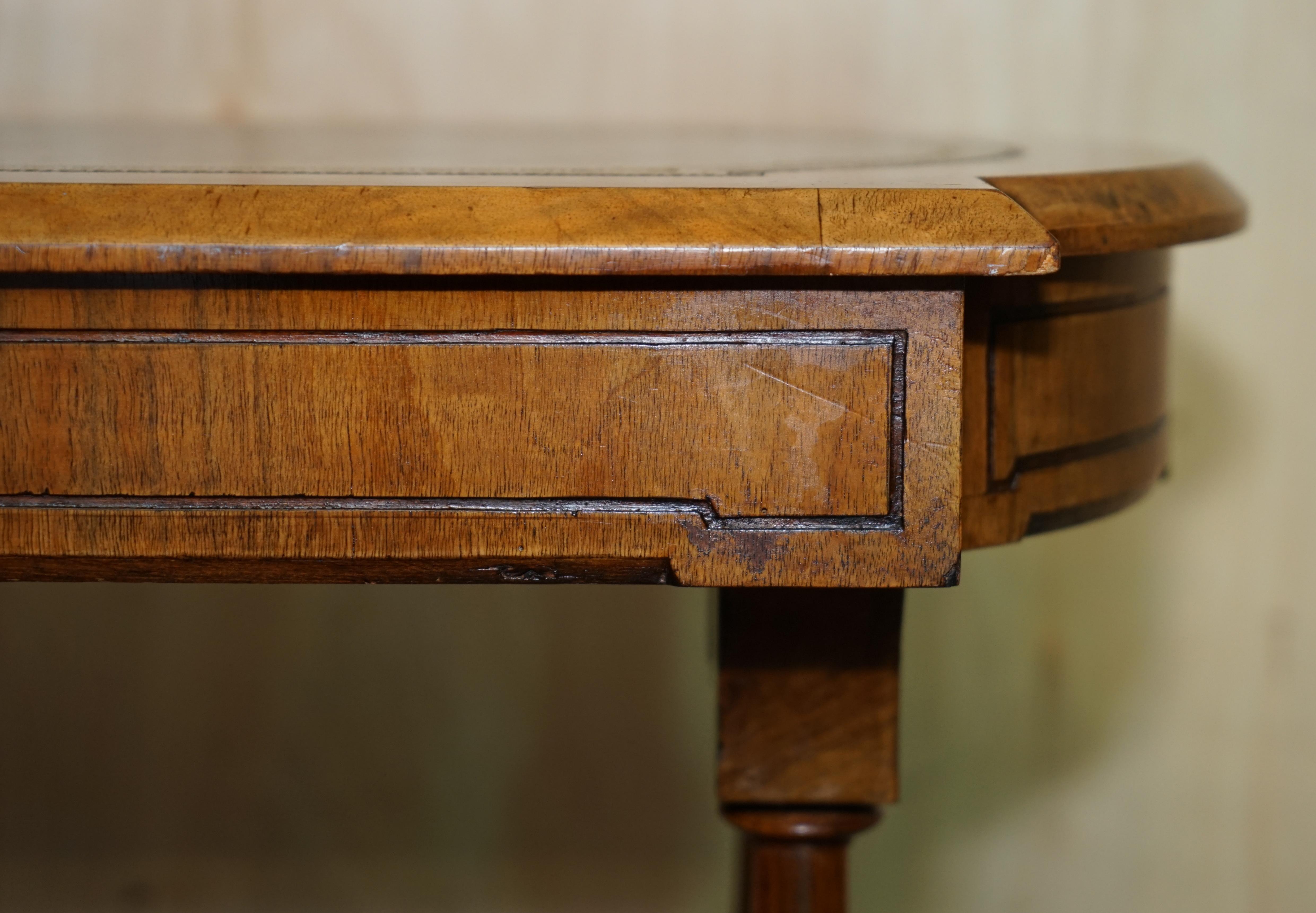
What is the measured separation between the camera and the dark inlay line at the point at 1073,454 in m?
0.46

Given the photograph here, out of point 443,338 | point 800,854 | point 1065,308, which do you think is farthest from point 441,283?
point 800,854

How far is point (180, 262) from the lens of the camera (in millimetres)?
362

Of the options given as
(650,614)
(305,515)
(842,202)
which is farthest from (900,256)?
(650,614)

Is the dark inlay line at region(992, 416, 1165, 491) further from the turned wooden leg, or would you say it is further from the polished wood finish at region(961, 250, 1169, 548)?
the turned wooden leg

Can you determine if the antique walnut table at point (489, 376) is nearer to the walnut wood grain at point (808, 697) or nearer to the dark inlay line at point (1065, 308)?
the dark inlay line at point (1065, 308)

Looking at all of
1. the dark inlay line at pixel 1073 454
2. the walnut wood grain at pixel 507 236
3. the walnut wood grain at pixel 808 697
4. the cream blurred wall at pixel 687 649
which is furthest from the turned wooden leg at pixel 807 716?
the cream blurred wall at pixel 687 649

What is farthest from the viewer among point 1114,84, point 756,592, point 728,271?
point 1114,84

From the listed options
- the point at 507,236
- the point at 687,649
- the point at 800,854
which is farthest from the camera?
the point at 687,649

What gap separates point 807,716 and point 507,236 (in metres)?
0.29

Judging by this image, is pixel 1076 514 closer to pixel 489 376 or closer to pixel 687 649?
pixel 489 376

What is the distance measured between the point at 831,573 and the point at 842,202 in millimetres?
108

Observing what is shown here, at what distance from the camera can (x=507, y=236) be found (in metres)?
0.36

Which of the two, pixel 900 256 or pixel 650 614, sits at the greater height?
pixel 900 256

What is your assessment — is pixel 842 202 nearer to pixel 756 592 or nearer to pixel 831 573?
pixel 831 573
